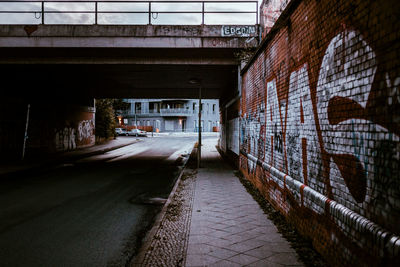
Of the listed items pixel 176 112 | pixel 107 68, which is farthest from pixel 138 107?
pixel 107 68

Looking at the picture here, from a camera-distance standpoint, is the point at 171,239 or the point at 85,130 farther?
the point at 85,130

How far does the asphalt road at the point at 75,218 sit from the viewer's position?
4.21 meters

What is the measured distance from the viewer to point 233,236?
4.61m

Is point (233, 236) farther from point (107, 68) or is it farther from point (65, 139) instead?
point (65, 139)

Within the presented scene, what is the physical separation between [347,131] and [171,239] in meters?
3.04

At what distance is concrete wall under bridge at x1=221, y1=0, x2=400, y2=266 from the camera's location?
2.49 m

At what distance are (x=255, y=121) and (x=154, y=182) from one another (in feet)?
13.8

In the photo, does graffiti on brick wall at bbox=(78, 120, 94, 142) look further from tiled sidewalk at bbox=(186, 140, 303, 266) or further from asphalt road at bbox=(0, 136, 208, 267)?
tiled sidewalk at bbox=(186, 140, 303, 266)

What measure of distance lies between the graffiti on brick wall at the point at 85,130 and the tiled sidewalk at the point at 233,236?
18987 millimetres

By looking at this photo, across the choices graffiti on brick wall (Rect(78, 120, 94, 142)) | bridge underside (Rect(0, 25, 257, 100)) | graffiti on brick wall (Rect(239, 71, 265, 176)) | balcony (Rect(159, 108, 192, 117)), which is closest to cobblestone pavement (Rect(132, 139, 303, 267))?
graffiti on brick wall (Rect(239, 71, 265, 176))

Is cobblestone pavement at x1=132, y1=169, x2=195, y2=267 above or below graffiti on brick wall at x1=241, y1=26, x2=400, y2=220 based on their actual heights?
below

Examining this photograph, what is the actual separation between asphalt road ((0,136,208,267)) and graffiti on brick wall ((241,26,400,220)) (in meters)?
3.04

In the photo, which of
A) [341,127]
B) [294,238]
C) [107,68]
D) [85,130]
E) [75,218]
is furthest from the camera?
[85,130]

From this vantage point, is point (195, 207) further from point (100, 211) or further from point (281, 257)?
point (281, 257)
